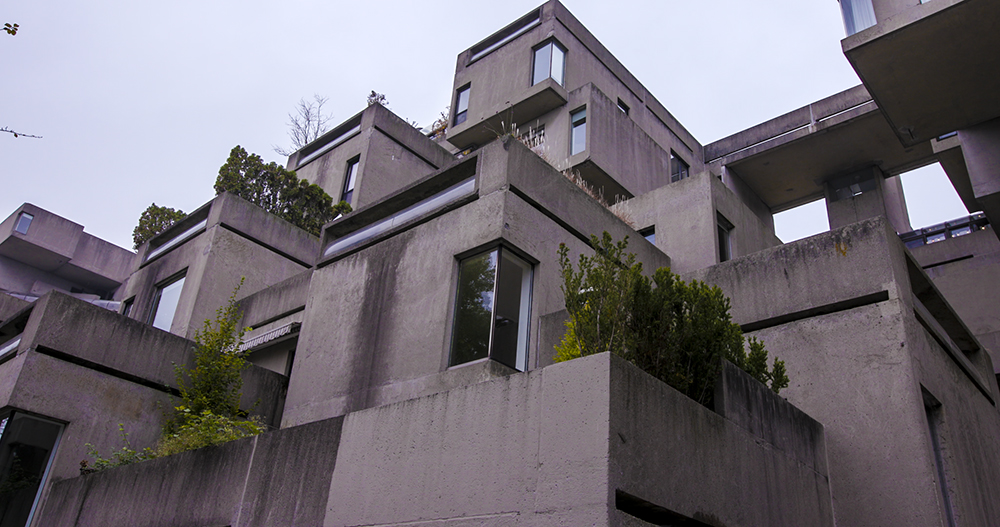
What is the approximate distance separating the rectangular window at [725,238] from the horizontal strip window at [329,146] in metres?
14.3

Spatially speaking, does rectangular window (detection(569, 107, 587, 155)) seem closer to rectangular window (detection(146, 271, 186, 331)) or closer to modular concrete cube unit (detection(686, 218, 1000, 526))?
rectangular window (detection(146, 271, 186, 331))

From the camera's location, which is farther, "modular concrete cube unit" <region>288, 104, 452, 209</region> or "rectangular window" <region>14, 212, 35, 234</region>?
"rectangular window" <region>14, 212, 35, 234</region>

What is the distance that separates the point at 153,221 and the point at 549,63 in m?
14.6

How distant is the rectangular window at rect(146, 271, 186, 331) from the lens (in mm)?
16641

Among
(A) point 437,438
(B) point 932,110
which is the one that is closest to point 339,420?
(A) point 437,438

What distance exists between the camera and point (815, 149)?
2459cm

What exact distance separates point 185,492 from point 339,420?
267cm

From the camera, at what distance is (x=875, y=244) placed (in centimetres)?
946

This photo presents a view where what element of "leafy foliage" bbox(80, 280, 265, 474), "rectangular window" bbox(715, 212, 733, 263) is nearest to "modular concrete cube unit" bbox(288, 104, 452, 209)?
"rectangular window" bbox(715, 212, 733, 263)

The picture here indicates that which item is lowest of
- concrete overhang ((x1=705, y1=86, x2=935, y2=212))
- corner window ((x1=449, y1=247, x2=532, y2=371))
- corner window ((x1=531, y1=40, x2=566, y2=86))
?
corner window ((x1=449, y1=247, x2=532, y2=371))

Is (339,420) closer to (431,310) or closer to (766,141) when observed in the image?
(431,310)

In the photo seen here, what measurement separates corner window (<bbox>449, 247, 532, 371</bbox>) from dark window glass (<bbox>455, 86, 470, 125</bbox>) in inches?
692

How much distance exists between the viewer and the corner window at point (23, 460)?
10.9 m

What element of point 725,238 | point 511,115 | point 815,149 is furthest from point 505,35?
point 725,238
